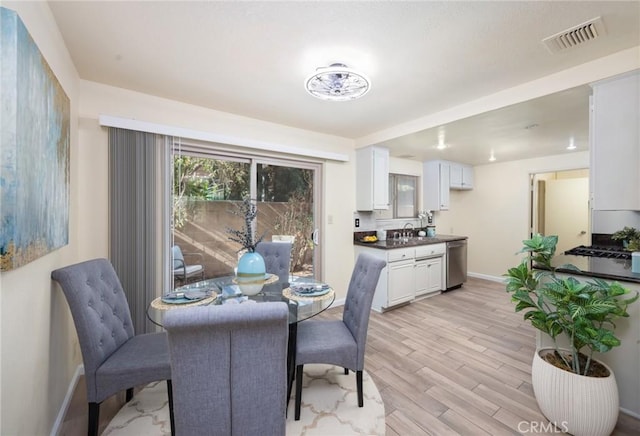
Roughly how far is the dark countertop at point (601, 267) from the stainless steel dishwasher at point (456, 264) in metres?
2.05

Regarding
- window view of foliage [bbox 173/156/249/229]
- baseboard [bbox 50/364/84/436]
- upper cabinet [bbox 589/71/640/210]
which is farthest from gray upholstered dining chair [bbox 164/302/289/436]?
upper cabinet [bbox 589/71/640/210]

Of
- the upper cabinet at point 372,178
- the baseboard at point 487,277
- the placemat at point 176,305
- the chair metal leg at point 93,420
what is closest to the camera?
the chair metal leg at point 93,420

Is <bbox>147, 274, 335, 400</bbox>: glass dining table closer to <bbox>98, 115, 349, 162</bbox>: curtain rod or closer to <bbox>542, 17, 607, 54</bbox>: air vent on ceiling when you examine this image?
<bbox>98, 115, 349, 162</bbox>: curtain rod

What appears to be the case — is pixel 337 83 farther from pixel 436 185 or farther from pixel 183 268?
pixel 436 185

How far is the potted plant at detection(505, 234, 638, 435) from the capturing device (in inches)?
57.3

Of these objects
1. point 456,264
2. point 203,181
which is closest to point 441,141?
point 456,264

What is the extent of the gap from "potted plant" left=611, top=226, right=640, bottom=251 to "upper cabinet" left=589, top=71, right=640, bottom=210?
64cm

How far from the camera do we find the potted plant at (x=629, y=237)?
2162 millimetres

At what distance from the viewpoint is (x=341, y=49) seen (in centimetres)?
174

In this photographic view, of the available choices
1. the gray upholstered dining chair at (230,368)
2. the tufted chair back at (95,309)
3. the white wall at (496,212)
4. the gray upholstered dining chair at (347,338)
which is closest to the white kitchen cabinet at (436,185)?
the white wall at (496,212)

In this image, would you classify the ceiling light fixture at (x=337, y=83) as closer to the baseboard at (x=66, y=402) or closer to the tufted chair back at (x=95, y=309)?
the tufted chair back at (x=95, y=309)

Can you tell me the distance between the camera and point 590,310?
1448mm

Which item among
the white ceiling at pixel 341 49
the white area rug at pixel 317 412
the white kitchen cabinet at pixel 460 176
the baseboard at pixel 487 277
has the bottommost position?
the white area rug at pixel 317 412

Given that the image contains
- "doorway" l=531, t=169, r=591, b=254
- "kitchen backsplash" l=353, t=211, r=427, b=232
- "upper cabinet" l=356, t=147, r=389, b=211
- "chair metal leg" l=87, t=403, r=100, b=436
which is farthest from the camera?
"doorway" l=531, t=169, r=591, b=254
